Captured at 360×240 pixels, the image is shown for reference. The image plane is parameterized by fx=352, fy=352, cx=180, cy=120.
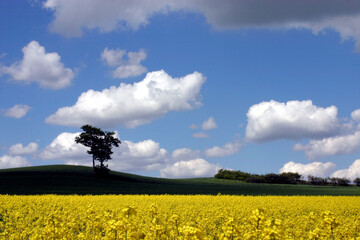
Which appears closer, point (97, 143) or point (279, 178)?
point (97, 143)

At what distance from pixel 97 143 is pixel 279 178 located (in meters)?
45.5

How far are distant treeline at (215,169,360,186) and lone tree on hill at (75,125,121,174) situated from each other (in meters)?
36.1

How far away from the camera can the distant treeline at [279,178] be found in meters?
80.3

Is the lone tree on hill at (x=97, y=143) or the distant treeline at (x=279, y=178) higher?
the lone tree on hill at (x=97, y=143)

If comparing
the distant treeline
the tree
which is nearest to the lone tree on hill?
the distant treeline

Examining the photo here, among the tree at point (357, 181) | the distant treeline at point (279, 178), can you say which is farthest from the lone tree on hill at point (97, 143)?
the tree at point (357, 181)

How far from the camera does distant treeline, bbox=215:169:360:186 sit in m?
80.3

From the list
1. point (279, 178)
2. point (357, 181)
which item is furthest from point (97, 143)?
point (357, 181)

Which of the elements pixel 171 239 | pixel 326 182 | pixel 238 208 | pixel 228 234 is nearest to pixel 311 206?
pixel 238 208

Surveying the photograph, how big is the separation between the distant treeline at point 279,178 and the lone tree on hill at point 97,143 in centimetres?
3613

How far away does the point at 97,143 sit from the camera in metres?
65.0

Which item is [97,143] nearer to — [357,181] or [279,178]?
[279,178]

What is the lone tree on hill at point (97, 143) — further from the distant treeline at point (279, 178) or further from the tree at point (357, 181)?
the tree at point (357, 181)

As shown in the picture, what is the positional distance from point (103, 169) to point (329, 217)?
60.0 meters
